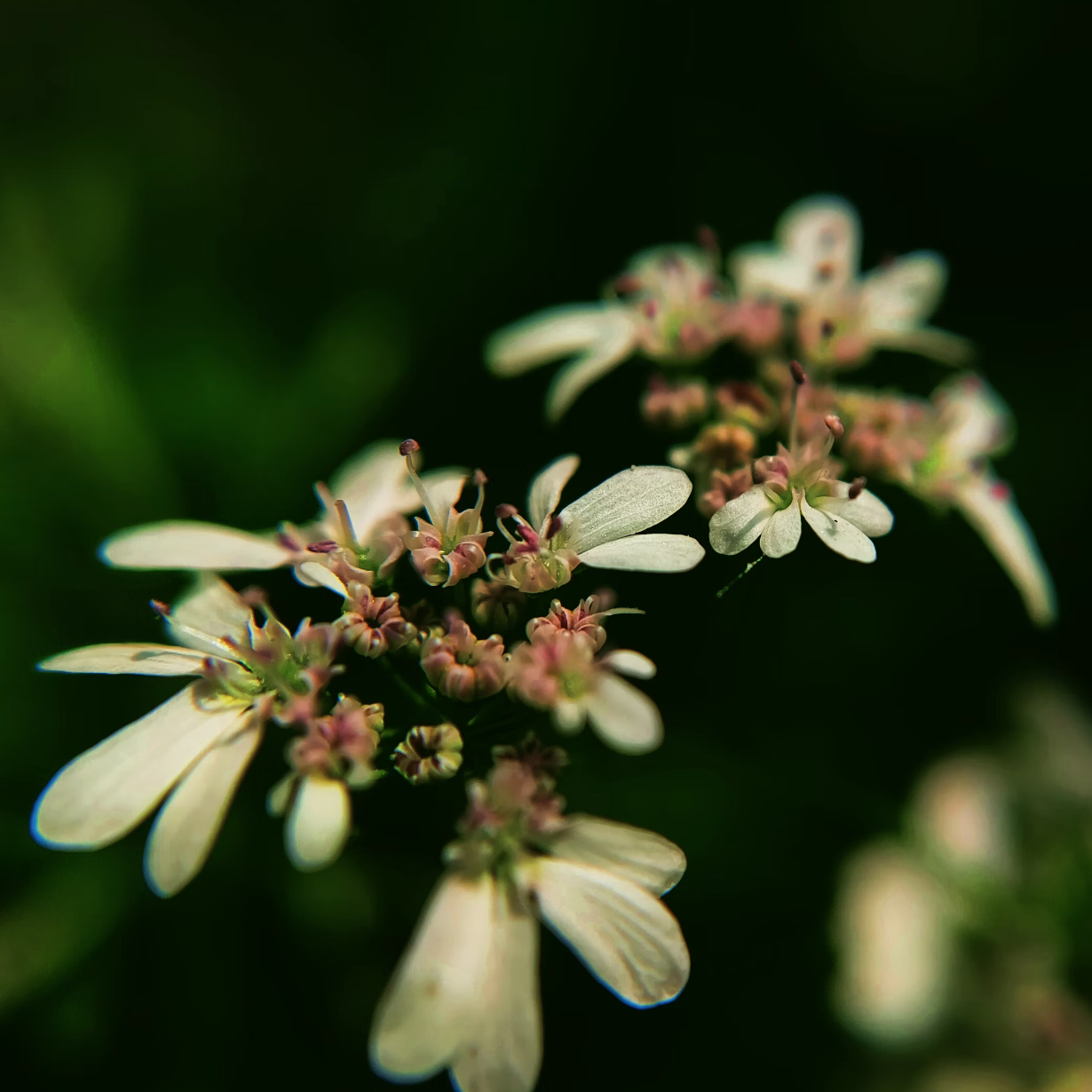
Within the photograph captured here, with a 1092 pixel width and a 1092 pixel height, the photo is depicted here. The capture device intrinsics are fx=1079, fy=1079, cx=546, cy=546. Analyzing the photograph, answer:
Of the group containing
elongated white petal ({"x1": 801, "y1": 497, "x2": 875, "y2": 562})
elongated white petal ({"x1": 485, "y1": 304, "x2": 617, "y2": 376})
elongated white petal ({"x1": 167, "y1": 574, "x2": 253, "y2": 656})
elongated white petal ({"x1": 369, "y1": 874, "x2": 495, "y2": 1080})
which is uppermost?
elongated white petal ({"x1": 167, "y1": 574, "x2": 253, "y2": 656})

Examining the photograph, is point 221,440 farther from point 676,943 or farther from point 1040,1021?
point 1040,1021

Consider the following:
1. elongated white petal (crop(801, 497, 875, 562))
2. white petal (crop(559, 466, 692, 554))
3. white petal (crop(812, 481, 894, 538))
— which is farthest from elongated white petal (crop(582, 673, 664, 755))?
white petal (crop(812, 481, 894, 538))

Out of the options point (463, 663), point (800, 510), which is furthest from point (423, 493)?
point (800, 510)

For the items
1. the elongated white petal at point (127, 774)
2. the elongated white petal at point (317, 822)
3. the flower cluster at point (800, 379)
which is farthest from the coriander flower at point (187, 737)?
the flower cluster at point (800, 379)

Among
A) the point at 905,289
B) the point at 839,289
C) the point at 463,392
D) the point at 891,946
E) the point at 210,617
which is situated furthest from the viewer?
the point at 463,392

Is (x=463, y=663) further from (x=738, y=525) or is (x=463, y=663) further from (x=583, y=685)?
(x=738, y=525)

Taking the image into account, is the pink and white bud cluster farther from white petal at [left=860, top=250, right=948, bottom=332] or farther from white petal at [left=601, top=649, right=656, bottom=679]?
white petal at [left=860, top=250, right=948, bottom=332]
